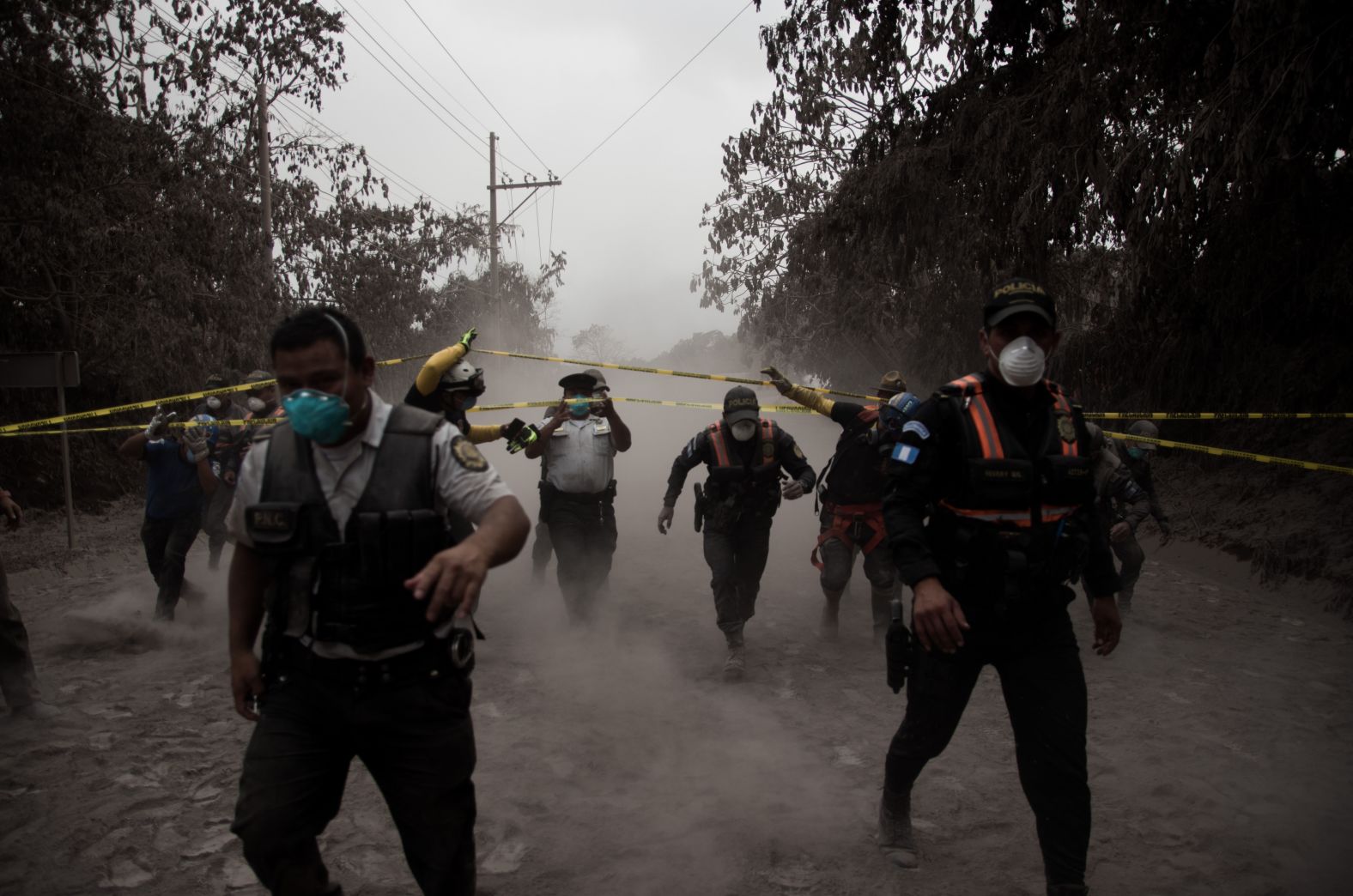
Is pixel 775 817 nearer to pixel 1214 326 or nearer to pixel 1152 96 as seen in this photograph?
pixel 1152 96

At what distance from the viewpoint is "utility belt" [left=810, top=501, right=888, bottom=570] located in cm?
701

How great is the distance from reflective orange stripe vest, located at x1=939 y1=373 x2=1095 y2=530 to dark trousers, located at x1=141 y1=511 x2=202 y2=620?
20.2ft

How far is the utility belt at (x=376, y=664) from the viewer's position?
8.45ft

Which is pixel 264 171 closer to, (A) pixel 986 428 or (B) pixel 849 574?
(B) pixel 849 574

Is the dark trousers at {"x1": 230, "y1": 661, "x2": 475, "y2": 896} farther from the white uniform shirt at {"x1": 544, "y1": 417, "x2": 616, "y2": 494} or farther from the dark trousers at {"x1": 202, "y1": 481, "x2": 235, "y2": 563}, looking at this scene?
the dark trousers at {"x1": 202, "y1": 481, "x2": 235, "y2": 563}

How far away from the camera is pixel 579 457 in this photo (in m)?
7.41

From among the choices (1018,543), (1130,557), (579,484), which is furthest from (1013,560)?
(1130,557)

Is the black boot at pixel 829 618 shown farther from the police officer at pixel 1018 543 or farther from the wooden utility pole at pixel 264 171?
the wooden utility pole at pixel 264 171

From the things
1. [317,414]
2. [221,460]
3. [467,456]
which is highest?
[317,414]

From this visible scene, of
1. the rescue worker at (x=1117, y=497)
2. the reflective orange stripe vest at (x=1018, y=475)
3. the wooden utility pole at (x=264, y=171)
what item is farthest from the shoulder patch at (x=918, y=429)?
the wooden utility pole at (x=264, y=171)

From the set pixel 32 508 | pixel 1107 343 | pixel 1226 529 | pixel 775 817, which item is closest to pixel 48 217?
pixel 32 508

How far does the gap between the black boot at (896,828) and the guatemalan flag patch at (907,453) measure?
1.40 meters

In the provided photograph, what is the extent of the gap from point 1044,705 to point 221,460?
7.38 m

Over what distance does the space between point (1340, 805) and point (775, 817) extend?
254 cm
